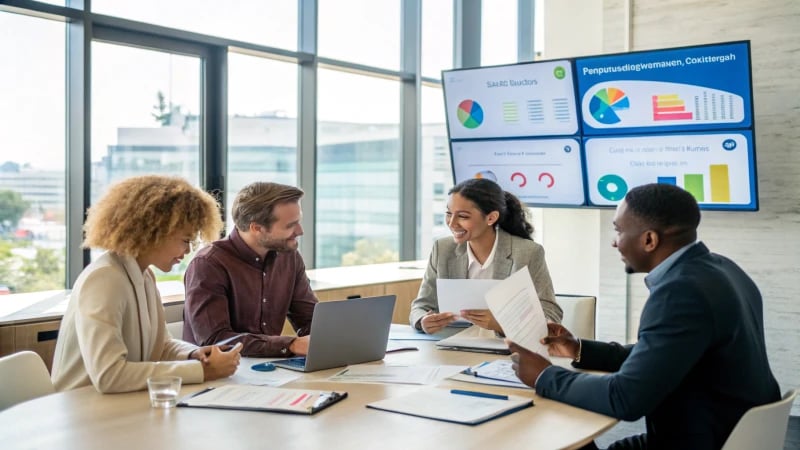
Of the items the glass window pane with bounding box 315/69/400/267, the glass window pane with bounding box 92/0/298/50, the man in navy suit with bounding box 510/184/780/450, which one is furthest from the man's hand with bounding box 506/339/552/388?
the glass window pane with bounding box 315/69/400/267

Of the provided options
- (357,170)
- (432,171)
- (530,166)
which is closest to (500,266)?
(530,166)

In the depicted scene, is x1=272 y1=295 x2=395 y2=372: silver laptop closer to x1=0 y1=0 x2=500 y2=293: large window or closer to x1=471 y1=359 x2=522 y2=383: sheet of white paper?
x1=471 y1=359 x2=522 y2=383: sheet of white paper

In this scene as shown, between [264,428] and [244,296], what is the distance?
110 centimetres

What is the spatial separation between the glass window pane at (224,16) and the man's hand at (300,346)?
253 centimetres

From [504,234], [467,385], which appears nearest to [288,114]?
[504,234]

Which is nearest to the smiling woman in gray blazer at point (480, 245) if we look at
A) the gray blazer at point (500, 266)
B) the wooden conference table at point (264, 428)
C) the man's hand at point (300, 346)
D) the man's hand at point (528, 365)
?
the gray blazer at point (500, 266)

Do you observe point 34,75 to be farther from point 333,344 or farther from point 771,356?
point 771,356

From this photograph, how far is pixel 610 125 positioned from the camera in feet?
16.1

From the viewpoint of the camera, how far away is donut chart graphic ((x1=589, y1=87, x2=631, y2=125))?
482 centimetres

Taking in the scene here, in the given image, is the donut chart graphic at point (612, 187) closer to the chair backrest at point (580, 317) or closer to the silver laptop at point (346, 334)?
the chair backrest at point (580, 317)

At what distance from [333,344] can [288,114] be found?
126 inches

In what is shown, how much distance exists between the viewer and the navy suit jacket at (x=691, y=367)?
6.72 feet

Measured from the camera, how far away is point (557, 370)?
2277 millimetres

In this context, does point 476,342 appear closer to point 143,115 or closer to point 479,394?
point 479,394
